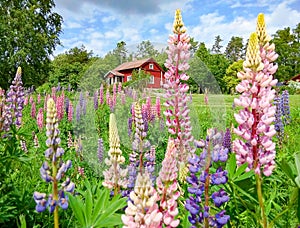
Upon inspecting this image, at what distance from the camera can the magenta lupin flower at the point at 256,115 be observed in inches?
46.1

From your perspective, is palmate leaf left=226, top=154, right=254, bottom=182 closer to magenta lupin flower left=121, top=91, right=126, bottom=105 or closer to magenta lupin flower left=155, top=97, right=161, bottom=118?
magenta lupin flower left=155, top=97, right=161, bottom=118

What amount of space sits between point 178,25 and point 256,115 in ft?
3.61

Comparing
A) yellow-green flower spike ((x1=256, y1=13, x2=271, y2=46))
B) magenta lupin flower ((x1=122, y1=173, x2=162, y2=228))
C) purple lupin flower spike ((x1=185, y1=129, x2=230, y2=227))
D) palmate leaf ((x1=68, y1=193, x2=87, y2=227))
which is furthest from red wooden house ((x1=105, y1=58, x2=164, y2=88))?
magenta lupin flower ((x1=122, y1=173, x2=162, y2=228))

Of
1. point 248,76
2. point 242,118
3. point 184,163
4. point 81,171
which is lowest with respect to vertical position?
point 81,171

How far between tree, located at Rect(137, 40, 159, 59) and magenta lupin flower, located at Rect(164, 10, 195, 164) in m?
0.30

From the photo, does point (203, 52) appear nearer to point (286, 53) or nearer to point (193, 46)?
point (193, 46)

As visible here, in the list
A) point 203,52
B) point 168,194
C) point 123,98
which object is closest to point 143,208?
point 168,194

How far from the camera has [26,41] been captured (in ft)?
81.8

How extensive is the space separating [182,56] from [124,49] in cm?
64

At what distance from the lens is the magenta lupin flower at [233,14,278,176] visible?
117 cm

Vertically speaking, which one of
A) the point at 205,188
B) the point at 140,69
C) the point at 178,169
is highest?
the point at 140,69

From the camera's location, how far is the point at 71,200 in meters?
1.14

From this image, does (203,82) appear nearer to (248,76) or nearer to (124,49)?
(124,49)

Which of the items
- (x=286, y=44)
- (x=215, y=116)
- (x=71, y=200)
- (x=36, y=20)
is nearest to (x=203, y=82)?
(x=215, y=116)
